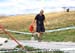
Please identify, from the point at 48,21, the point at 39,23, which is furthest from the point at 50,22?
the point at 39,23

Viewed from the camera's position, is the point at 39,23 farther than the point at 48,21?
No

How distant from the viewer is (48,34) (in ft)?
90.0

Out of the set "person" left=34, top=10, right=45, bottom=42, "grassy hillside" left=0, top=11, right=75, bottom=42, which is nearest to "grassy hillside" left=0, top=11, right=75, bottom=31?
"grassy hillside" left=0, top=11, right=75, bottom=42

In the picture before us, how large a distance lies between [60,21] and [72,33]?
24.1 ft

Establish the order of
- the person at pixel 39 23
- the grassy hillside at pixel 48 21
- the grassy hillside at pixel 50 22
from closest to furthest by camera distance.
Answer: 1. the person at pixel 39 23
2. the grassy hillside at pixel 50 22
3. the grassy hillside at pixel 48 21

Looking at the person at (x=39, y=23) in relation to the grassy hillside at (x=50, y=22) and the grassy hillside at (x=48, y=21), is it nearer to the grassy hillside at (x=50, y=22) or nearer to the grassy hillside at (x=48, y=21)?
the grassy hillside at (x=50, y=22)

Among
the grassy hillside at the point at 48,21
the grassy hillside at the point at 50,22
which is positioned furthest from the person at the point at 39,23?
the grassy hillside at the point at 48,21

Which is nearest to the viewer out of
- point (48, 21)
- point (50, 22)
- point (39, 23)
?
point (39, 23)

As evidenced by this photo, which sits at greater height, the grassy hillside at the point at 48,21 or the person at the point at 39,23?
the person at the point at 39,23

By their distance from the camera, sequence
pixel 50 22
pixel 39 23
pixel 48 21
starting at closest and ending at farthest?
1. pixel 39 23
2. pixel 50 22
3. pixel 48 21

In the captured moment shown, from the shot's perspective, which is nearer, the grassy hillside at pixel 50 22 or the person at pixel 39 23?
the person at pixel 39 23

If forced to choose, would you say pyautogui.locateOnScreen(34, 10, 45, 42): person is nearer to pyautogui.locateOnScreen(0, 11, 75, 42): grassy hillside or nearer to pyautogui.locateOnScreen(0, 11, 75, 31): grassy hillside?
pyautogui.locateOnScreen(0, 11, 75, 42): grassy hillside

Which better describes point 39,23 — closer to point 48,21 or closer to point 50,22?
point 50,22

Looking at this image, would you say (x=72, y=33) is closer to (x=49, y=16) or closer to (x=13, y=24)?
(x=13, y=24)
